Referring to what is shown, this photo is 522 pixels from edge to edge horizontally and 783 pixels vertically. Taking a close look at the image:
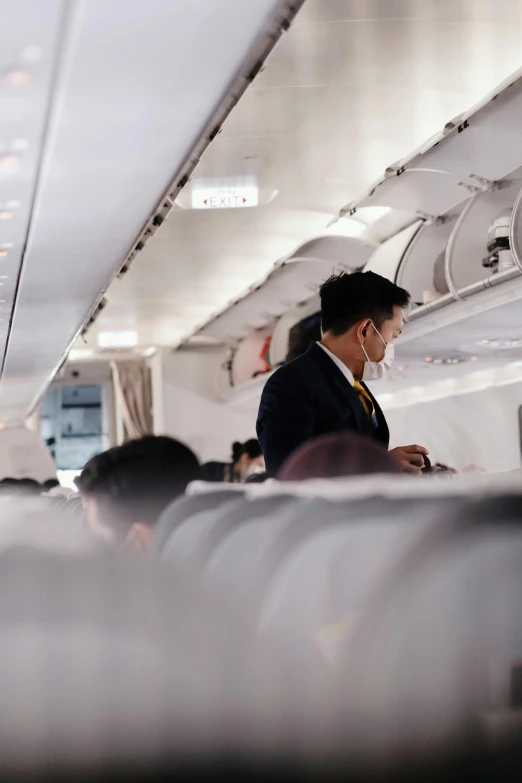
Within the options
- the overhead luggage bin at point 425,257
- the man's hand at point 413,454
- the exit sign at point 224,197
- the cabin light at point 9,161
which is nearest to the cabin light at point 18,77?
the cabin light at point 9,161

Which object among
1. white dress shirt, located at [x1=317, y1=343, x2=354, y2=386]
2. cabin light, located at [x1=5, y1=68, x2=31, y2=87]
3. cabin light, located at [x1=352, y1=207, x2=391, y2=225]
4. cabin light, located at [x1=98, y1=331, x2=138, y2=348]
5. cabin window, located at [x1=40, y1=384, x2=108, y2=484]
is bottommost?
cabin window, located at [x1=40, y1=384, x2=108, y2=484]

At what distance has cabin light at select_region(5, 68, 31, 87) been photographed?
7.91ft

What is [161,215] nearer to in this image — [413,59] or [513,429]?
[413,59]

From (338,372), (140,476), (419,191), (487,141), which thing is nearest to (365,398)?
(338,372)

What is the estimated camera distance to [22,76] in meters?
2.45

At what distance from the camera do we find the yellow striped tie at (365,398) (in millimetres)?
1684

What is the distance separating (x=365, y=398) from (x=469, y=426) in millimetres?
4912

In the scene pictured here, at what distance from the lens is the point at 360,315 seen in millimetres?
1667

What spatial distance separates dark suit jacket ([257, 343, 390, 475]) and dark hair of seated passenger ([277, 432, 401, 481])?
1.76 feet

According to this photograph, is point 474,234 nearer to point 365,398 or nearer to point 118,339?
point 365,398

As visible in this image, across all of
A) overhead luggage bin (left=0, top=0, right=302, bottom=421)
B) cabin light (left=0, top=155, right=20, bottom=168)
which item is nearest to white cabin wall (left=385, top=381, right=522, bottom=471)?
overhead luggage bin (left=0, top=0, right=302, bottom=421)

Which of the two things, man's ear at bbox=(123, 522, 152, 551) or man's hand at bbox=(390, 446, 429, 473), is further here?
man's hand at bbox=(390, 446, 429, 473)

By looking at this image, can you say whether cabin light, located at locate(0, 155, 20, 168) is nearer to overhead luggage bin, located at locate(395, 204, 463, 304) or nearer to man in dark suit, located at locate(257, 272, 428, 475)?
man in dark suit, located at locate(257, 272, 428, 475)

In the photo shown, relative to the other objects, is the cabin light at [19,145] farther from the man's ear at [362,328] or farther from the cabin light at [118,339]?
the cabin light at [118,339]
